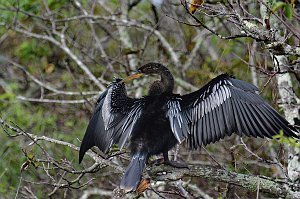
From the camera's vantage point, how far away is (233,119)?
4148mm

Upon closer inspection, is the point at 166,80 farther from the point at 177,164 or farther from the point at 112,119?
the point at 177,164

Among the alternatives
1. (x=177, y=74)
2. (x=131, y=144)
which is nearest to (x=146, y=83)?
(x=177, y=74)

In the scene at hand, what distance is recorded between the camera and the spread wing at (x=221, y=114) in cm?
404

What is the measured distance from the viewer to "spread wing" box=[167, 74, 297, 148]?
4.04 meters

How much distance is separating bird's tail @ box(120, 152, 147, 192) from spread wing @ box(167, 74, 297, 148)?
1.01ft

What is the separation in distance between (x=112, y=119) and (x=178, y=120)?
602 millimetres

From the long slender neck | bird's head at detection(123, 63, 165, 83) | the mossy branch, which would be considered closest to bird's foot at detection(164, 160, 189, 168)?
the mossy branch

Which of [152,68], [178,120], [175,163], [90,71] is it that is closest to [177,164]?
[175,163]

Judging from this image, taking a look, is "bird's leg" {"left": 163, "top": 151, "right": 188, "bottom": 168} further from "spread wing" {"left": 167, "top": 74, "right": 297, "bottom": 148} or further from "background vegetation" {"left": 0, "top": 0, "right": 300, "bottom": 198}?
"background vegetation" {"left": 0, "top": 0, "right": 300, "bottom": 198}

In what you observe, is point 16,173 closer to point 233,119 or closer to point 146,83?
point 146,83

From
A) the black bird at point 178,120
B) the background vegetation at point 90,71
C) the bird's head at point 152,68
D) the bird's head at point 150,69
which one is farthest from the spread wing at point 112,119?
the background vegetation at point 90,71

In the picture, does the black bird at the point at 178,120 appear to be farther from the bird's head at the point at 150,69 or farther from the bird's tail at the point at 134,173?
the bird's head at the point at 150,69

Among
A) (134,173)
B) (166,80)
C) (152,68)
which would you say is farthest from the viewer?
(152,68)

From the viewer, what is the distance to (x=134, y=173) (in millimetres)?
4039
